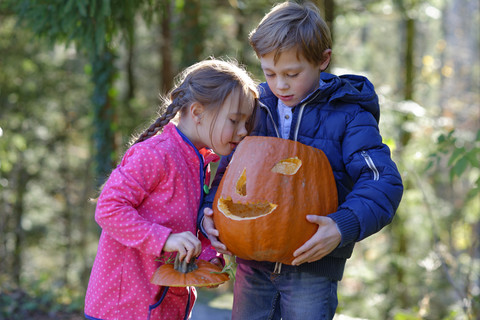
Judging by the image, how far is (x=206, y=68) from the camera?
8.39 feet

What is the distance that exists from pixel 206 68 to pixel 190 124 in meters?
0.30

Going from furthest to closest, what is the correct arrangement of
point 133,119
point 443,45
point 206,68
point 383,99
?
point 443,45
point 133,119
point 383,99
point 206,68

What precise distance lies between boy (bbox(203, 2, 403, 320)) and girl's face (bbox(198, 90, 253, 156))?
20 centimetres

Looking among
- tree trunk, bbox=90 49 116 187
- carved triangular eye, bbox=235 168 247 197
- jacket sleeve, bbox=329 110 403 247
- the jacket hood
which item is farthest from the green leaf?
tree trunk, bbox=90 49 116 187

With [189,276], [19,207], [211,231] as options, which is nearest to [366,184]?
[211,231]

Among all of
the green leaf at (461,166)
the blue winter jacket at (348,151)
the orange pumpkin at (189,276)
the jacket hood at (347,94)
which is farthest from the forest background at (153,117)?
the orange pumpkin at (189,276)

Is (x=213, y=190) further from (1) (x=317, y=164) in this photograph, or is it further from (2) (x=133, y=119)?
(2) (x=133, y=119)

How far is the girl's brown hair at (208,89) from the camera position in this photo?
8.11 feet

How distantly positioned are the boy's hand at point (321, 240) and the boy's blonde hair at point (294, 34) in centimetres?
77

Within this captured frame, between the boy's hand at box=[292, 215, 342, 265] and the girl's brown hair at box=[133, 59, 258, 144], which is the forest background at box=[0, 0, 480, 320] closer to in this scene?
the girl's brown hair at box=[133, 59, 258, 144]

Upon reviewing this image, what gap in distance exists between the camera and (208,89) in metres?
2.48

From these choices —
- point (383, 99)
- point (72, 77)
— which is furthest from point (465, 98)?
point (72, 77)

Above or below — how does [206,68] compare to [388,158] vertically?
above

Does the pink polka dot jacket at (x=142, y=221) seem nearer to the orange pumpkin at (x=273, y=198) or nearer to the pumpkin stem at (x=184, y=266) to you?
the pumpkin stem at (x=184, y=266)
